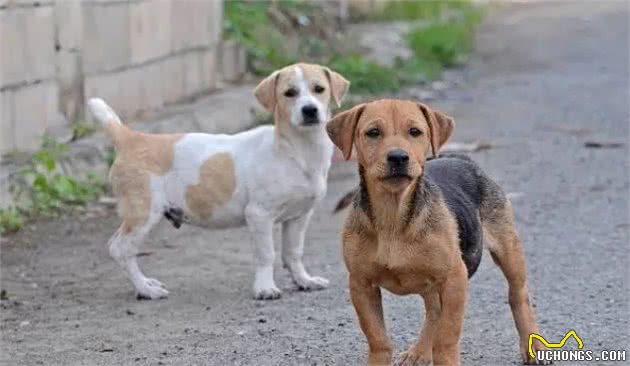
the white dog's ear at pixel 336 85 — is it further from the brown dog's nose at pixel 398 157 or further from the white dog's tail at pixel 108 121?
the brown dog's nose at pixel 398 157

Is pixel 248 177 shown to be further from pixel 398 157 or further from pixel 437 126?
pixel 398 157

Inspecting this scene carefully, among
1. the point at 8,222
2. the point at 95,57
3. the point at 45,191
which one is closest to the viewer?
the point at 8,222

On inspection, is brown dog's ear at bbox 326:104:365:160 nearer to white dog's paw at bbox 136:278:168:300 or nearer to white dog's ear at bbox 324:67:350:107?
white dog's ear at bbox 324:67:350:107

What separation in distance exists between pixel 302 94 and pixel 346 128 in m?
2.08

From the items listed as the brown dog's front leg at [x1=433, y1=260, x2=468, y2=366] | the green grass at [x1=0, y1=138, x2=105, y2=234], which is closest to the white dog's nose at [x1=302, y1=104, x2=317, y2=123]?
the brown dog's front leg at [x1=433, y1=260, x2=468, y2=366]

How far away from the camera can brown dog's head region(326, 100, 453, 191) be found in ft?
17.3

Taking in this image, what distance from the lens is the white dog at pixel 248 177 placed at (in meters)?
7.58

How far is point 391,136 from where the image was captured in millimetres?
5340

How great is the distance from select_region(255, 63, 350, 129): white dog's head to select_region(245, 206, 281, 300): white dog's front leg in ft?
1.75

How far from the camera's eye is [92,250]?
8797mm

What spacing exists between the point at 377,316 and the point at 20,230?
4.26 metres

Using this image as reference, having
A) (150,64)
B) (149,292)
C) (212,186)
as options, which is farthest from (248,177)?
(150,64)

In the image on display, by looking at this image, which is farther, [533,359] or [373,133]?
[533,359]

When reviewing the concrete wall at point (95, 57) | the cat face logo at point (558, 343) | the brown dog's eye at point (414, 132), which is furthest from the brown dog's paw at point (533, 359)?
the concrete wall at point (95, 57)
